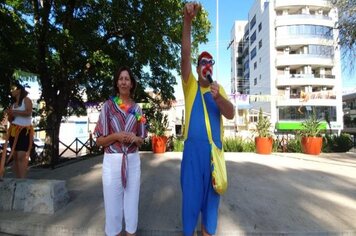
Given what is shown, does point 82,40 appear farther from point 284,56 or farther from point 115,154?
point 284,56

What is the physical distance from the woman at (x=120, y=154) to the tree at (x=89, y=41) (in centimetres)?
791

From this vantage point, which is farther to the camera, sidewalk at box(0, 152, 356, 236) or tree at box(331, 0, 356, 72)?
tree at box(331, 0, 356, 72)

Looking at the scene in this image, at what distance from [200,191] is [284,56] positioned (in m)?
62.8

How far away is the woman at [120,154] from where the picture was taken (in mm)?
3867

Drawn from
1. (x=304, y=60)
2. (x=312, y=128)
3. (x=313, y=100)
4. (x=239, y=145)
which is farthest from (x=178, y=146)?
(x=304, y=60)

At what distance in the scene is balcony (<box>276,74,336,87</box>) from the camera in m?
61.7

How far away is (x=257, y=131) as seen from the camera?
14164 mm

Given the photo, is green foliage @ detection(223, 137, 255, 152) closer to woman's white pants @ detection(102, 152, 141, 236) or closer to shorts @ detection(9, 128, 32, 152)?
shorts @ detection(9, 128, 32, 152)

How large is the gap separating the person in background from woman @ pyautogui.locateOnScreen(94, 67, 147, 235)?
21.2 inches

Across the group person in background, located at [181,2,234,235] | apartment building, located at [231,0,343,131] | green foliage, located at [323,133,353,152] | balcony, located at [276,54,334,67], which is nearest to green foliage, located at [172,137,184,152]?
green foliage, located at [323,133,353,152]

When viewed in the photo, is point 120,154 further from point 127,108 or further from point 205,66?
Answer: point 205,66

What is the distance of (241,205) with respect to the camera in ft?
20.1

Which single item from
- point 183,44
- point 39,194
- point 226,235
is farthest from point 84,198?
point 183,44

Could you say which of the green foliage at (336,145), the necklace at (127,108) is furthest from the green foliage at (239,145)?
the necklace at (127,108)
